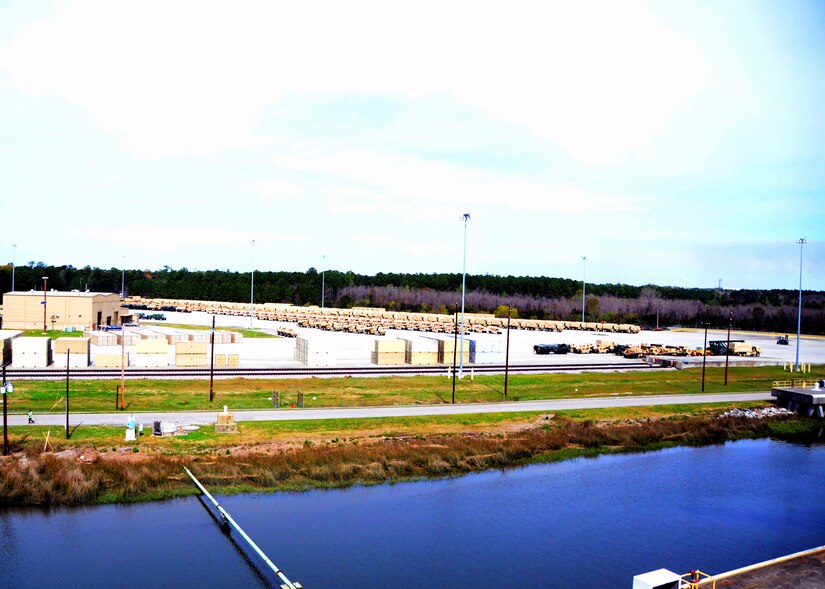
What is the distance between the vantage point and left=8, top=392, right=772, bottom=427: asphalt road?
1593 inches

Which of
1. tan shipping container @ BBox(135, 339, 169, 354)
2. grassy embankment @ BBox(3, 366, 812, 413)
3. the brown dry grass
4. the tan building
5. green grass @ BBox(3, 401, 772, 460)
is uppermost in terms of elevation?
the tan building

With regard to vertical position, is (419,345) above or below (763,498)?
above

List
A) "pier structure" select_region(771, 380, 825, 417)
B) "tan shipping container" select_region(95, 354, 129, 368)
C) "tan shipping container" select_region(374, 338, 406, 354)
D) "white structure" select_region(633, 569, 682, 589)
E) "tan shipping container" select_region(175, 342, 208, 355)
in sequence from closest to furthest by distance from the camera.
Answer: "white structure" select_region(633, 569, 682, 589) < "pier structure" select_region(771, 380, 825, 417) < "tan shipping container" select_region(95, 354, 129, 368) < "tan shipping container" select_region(175, 342, 208, 355) < "tan shipping container" select_region(374, 338, 406, 354)

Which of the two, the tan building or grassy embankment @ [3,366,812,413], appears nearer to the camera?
grassy embankment @ [3,366,812,413]

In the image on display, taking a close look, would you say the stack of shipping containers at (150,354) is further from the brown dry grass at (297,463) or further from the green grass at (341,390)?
the brown dry grass at (297,463)

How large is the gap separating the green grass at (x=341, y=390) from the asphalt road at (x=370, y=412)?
4.49 ft

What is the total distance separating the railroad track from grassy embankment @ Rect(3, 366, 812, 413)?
7.49 feet

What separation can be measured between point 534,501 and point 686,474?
39.1 feet

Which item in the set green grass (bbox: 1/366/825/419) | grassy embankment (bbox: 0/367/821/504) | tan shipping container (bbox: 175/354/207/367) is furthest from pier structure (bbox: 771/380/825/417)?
tan shipping container (bbox: 175/354/207/367)

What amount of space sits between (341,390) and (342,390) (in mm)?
77

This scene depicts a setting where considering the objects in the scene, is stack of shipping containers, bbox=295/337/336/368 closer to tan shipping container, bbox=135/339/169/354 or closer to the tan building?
Result: tan shipping container, bbox=135/339/169/354

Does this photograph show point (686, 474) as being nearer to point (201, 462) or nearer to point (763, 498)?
point (763, 498)

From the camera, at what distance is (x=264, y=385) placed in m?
52.9

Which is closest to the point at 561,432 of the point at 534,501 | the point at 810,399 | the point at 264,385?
the point at 534,501
